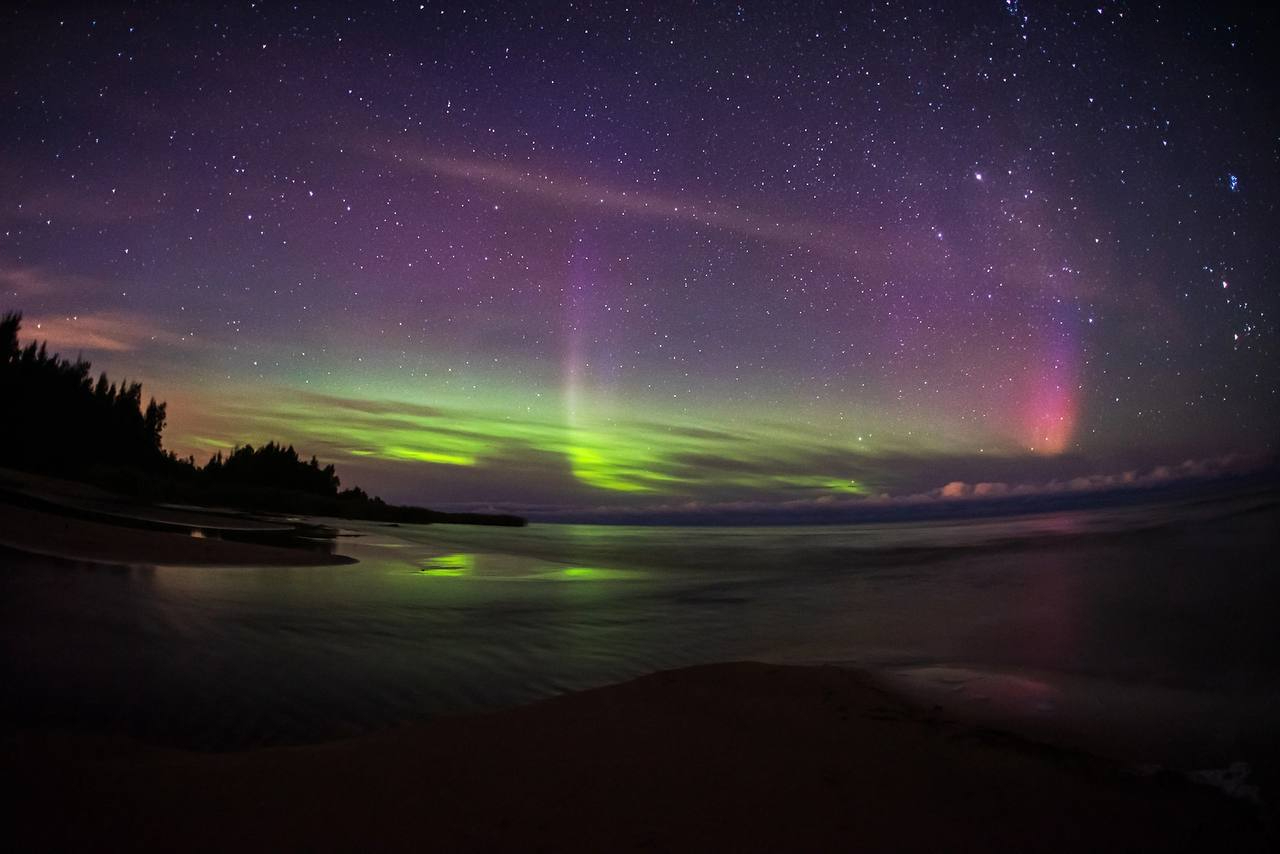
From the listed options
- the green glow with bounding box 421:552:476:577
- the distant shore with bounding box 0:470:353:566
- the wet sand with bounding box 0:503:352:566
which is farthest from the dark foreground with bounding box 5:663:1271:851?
the green glow with bounding box 421:552:476:577

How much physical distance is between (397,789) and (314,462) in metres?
53.8

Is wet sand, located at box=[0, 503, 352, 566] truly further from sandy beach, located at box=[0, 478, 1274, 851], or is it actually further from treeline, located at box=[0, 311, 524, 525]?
treeline, located at box=[0, 311, 524, 525]

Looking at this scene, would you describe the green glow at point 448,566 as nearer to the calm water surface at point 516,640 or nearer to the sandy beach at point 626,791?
the calm water surface at point 516,640

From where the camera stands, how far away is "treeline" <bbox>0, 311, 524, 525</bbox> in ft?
87.8

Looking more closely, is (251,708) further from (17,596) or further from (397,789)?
(17,596)

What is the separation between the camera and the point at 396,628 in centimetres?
643

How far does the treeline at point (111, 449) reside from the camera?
2677cm

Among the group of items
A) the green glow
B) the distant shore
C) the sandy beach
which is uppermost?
the sandy beach

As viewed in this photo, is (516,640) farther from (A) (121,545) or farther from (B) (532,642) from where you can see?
(A) (121,545)

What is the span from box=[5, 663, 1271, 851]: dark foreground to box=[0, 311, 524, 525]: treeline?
30636 mm

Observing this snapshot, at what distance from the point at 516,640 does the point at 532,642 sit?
0.19 m

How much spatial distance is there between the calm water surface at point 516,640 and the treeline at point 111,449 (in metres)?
24.3

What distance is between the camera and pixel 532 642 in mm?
6238

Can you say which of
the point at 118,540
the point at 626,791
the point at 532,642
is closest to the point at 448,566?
the point at 118,540
